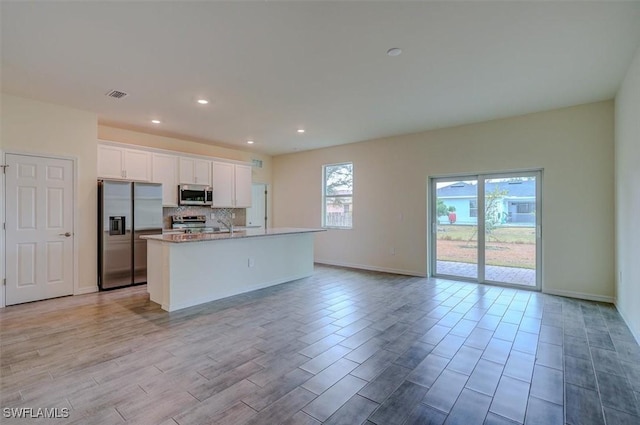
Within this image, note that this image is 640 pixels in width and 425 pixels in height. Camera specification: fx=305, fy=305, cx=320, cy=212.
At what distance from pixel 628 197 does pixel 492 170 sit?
185cm

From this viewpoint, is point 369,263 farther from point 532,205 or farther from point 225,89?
point 225,89

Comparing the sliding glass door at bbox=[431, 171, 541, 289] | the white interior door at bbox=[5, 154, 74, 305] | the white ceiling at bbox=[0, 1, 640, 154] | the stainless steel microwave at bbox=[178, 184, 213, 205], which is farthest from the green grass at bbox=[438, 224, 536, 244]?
the white interior door at bbox=[5, 154, 74, 305]

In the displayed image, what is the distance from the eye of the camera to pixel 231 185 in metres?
6.96

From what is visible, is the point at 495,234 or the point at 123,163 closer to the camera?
the point at 495,234

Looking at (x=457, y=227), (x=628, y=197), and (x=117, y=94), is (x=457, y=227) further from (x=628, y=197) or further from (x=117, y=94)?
Answer: (x=117, y=94)

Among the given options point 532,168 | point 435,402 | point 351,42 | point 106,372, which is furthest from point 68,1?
point 532,168

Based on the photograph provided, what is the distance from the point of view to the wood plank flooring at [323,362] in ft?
6.31

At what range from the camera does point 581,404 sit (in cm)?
200

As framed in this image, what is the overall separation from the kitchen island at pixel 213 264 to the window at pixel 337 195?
5.79ft

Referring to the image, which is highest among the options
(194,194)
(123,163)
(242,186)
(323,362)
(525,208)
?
(123,163)

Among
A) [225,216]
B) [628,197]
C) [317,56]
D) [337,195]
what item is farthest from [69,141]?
[628,197]

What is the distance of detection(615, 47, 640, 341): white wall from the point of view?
2.98m

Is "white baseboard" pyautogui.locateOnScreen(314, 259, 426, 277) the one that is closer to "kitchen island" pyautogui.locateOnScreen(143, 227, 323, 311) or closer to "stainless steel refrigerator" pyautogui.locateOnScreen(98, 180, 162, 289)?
"kitchen island" pyautogui.locateOnScreen(143, 227, 323, 311)

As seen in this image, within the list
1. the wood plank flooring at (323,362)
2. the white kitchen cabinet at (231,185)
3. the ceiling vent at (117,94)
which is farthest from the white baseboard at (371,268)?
the ceiling vent at (117,94)
